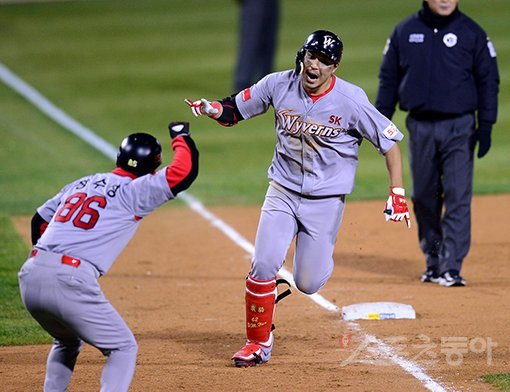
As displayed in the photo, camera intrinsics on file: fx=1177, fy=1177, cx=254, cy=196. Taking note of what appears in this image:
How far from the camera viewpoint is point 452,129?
9586mm

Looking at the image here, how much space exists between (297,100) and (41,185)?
752 cm

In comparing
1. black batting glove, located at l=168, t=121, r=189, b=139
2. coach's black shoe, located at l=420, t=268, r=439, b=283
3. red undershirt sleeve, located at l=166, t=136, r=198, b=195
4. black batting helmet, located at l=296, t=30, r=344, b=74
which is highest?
black batting helmet, located at l=296, t=30, r=344, b=74

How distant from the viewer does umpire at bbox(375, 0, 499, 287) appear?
9531mm

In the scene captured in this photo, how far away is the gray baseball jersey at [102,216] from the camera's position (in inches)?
242

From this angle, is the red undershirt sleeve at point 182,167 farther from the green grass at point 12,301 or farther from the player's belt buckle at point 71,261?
the green grass at point 12,301

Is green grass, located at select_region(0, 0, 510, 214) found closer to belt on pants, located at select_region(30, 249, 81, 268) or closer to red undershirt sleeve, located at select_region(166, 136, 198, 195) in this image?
red undershirt sleeve, located at select_region(166, 136, 198, 195)

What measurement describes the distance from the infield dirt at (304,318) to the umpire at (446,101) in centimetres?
58

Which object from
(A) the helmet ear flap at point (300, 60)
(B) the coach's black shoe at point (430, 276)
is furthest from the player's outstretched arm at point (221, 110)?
(B) the coach's black shoe at point (430, 276)

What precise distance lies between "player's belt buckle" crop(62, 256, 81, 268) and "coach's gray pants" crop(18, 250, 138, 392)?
0.02 meters

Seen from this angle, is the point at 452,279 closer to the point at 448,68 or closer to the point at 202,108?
the point at 448,68

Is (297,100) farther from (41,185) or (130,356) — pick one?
(41,185)

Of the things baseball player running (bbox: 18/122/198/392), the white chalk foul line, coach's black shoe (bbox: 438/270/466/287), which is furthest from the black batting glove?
coach's black shoe (bbox: 438/270/466/287)

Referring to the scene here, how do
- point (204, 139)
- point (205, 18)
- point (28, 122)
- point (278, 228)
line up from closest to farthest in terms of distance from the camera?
1. point (278, 228)
2. point (204, 139)
3. point (28, 122)
4. point (205, 18)

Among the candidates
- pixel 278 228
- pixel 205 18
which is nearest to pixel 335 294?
pixel 278 228
